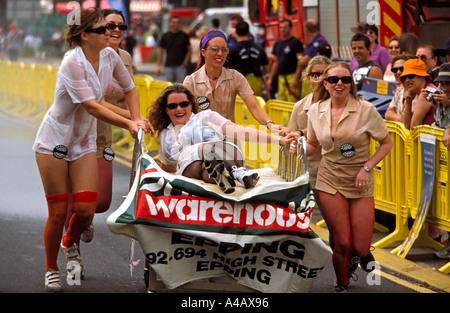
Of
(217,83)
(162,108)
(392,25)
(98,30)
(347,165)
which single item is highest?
(98,30)

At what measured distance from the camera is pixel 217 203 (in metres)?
6.08

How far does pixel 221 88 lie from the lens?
26.1 ft

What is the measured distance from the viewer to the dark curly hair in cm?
714

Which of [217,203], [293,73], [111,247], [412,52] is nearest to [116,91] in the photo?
[111,247]

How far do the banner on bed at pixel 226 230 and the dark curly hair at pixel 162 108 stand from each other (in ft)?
2.97

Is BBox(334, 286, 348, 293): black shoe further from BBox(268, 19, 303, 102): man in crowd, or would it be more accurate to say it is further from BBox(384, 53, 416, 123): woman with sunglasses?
BBox(268, 19, 303, 102): man in crowd

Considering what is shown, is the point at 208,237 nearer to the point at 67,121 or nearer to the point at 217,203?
the point at 217,203

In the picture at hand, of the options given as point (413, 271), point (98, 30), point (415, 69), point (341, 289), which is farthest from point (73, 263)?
point (415, 69)

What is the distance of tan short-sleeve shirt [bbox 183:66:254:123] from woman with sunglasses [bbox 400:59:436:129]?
204 cm

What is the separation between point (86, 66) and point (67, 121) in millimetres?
434

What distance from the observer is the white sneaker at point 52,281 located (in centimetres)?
709

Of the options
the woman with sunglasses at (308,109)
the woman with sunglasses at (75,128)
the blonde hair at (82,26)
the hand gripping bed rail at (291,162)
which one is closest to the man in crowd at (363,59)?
the woman with sunglasses at (308,109)

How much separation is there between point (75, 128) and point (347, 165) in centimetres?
207

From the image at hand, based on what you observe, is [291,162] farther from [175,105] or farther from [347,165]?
[175,105]
